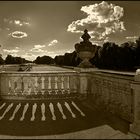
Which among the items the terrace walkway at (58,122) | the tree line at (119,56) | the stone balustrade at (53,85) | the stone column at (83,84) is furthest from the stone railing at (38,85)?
the tree line at (119,56)

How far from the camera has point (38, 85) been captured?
1088cm

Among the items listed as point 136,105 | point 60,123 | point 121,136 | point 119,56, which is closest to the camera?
point 121,136

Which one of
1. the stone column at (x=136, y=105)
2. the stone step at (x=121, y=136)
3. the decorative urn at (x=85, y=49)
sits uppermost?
the decorative urn at (x=85, y=49)

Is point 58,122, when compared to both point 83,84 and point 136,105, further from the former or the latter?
point 83,84

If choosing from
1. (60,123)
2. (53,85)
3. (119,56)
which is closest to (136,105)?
(60,123)

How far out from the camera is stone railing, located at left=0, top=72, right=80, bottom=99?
35.1 feet

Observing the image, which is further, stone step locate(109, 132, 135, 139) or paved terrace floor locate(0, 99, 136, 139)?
paved terrace floor locate(0, 99, 136, 139)

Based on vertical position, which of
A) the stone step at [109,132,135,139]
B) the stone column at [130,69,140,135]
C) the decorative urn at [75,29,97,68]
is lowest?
the stone step at [109,132,135,139]

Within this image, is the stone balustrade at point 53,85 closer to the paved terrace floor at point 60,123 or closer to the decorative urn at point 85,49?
the decorative urn at point 85,49

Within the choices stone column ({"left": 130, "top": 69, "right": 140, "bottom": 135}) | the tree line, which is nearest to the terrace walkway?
stone column ({"left": 130, "top": 69, "right": 140, "bottom": 135})

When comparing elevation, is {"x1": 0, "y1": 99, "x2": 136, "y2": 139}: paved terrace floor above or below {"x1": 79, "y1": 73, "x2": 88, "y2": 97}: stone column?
below

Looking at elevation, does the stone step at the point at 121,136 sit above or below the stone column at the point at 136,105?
below

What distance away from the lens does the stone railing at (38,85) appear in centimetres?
1070

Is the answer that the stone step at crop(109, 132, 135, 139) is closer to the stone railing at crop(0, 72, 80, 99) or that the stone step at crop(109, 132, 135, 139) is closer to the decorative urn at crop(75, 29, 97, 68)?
the stone railing at crop(0, 72, 80, 99)
